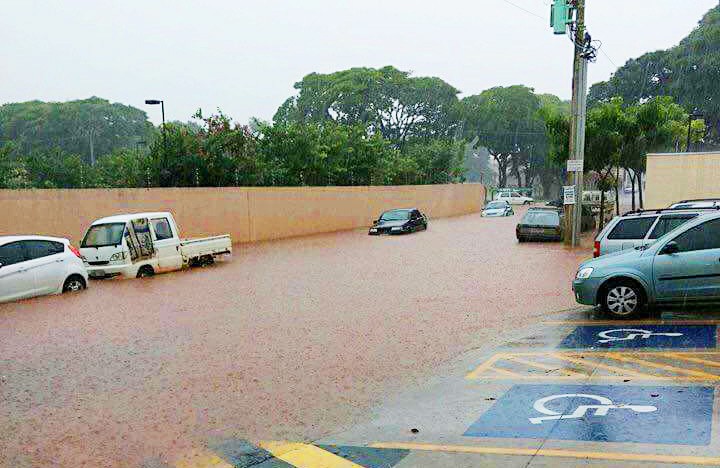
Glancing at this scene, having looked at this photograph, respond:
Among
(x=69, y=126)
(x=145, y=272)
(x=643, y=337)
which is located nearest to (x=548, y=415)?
(x=643, y=337)

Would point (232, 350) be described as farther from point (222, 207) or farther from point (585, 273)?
point (222, 207)

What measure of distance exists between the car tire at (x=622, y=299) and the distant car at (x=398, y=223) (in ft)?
71.9

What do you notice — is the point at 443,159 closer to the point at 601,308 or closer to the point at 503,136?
the point at 503,136

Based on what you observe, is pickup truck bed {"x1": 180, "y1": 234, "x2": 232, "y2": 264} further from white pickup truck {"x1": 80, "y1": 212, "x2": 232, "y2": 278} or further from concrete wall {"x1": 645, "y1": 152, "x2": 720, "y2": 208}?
concrete wall {"x1": 645, "y1": 152, "x2": 720, "y2": 208}

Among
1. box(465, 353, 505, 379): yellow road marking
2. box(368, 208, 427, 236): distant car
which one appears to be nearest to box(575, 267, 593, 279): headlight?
box(465, 353, 505, 379): yellow road marking

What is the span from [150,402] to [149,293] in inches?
311

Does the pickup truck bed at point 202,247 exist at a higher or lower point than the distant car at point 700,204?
lower

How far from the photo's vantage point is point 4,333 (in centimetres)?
1030

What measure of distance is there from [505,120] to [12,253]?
62.4 metres

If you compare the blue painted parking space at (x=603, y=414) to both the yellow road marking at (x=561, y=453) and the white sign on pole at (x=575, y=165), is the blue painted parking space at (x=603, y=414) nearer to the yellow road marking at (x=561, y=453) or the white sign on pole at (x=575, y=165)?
the yellow road marking at (x=561, y=453)

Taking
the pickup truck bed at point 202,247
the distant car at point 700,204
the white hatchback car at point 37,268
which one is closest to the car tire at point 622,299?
the distant car at point 700,204

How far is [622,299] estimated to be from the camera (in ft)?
31.9

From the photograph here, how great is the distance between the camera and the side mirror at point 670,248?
9344 mm

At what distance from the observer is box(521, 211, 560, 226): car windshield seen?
25.5 meters
